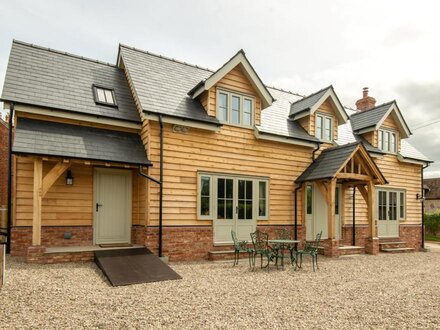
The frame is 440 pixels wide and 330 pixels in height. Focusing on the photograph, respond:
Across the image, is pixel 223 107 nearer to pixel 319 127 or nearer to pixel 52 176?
pixel 319 127

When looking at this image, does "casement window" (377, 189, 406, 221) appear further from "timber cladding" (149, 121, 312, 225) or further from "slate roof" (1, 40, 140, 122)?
"slate roof" (1, 40, 140, 122)

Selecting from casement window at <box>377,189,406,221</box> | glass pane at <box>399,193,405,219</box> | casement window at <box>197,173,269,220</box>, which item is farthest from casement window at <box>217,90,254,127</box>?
glass pane at <box>399,193,405,219</box>

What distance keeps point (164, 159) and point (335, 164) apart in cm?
616

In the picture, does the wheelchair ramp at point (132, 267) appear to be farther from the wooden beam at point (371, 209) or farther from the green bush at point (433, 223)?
the green bush at point (433, 223)

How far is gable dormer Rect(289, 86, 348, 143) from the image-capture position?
1398cm

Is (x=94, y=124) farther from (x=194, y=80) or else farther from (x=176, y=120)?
(x=194, y=80)

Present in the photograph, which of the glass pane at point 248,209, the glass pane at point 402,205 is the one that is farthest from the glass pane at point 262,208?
the glass pane at point 402,205

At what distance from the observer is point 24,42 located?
38.0 ft

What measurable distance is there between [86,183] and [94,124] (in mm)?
1824

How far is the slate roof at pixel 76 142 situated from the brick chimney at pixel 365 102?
590 inches

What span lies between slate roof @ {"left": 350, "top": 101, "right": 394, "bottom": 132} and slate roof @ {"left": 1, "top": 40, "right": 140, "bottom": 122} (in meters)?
11.3

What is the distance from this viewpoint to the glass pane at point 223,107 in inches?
460

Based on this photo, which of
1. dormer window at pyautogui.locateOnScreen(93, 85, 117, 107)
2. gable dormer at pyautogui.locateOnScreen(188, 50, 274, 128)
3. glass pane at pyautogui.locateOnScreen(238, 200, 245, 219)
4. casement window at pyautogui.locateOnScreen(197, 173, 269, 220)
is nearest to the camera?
dormer window at pyautogui.locateOnScreen(93, 85, 117, 107)

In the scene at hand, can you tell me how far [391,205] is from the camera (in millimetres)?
16406
